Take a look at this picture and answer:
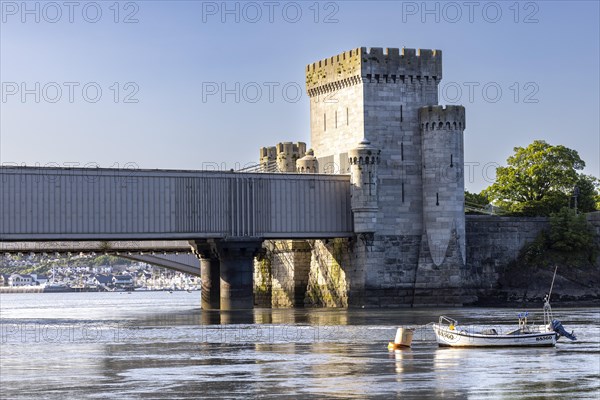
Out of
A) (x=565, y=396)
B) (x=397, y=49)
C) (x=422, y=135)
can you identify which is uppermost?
(x=397, y=49)

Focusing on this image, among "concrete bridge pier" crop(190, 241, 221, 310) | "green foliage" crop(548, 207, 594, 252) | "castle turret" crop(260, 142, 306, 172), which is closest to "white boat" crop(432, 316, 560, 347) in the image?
"concrete bridge pier" crop(190, 241, 221, 310)

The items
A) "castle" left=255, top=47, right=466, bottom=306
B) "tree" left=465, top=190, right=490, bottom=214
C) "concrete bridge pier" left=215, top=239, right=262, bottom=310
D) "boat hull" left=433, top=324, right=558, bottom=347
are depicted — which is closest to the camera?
"boat hull" left=433, top=324, right=558, bottom=347

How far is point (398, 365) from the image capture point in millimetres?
53531

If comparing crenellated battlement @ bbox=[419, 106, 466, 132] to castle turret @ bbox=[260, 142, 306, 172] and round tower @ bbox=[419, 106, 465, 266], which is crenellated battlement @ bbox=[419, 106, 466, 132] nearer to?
round tower @ bbox=[419, 106, 465, 266]

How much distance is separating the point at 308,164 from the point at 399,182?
8.27 metres

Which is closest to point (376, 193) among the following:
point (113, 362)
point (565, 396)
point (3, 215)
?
point (3, 215)

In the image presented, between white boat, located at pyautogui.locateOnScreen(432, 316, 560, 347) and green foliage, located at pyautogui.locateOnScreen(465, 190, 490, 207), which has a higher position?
green foliage, located at pyautogui.locateOnScreen(465, 190, 490, 207)

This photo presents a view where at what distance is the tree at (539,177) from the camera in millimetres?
136500

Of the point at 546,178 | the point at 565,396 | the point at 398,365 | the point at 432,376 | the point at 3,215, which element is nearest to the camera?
the point at 565,396

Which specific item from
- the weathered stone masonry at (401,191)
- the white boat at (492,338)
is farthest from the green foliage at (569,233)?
the white boat at (492,338)

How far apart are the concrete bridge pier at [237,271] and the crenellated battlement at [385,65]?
625 inches

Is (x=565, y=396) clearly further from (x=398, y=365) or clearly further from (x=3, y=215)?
(x=3, y=215)

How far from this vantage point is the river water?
45.1m

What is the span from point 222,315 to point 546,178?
47.9m
